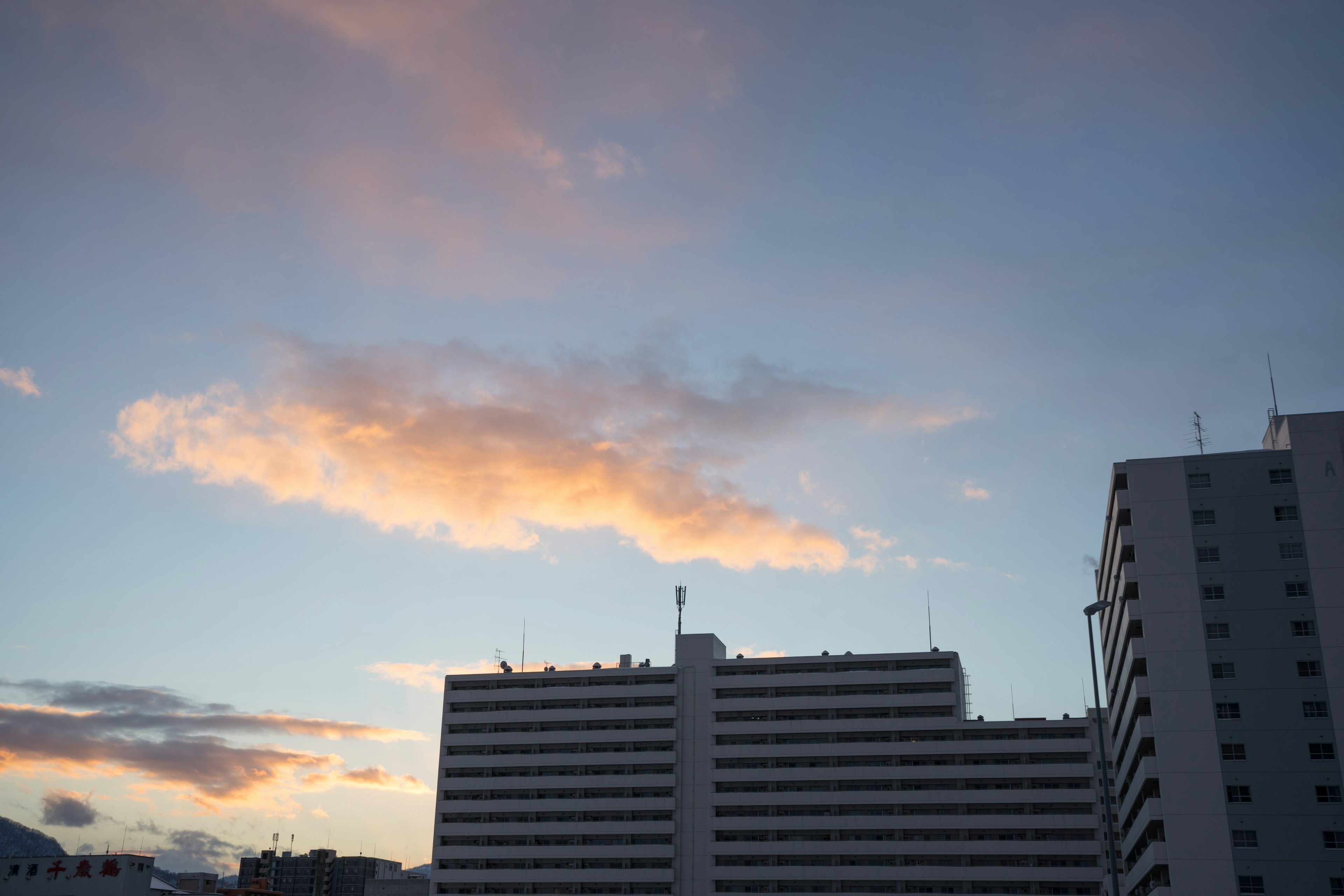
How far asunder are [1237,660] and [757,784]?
70.2 meters

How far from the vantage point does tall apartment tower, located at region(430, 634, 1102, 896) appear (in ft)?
435

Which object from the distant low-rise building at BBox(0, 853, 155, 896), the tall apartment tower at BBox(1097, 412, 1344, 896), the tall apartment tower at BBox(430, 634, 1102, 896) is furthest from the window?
the distant low-rise building at BBox(0, 853, 155, 896)

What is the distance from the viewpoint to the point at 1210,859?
81.2m

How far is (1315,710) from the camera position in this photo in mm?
83750

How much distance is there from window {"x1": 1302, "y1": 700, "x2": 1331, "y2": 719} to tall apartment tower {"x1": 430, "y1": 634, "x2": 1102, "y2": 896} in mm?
51820

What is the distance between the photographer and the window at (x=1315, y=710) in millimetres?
83500

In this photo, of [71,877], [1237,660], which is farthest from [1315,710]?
[71,877]

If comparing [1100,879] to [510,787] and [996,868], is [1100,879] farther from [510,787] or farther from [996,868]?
[510,787]

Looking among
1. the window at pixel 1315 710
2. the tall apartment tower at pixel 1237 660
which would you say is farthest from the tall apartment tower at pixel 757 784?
the window at pixel 1315 710

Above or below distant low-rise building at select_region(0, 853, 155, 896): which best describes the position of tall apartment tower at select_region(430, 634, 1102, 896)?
above

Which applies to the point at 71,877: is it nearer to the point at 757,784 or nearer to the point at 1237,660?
the point at 757,784

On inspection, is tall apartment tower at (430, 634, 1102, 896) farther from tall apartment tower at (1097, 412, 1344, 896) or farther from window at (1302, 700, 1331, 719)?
window at (1302, 700, 1331, 719)

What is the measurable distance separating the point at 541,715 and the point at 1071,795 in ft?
228

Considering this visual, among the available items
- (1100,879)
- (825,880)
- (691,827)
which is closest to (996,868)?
(1100,879)
